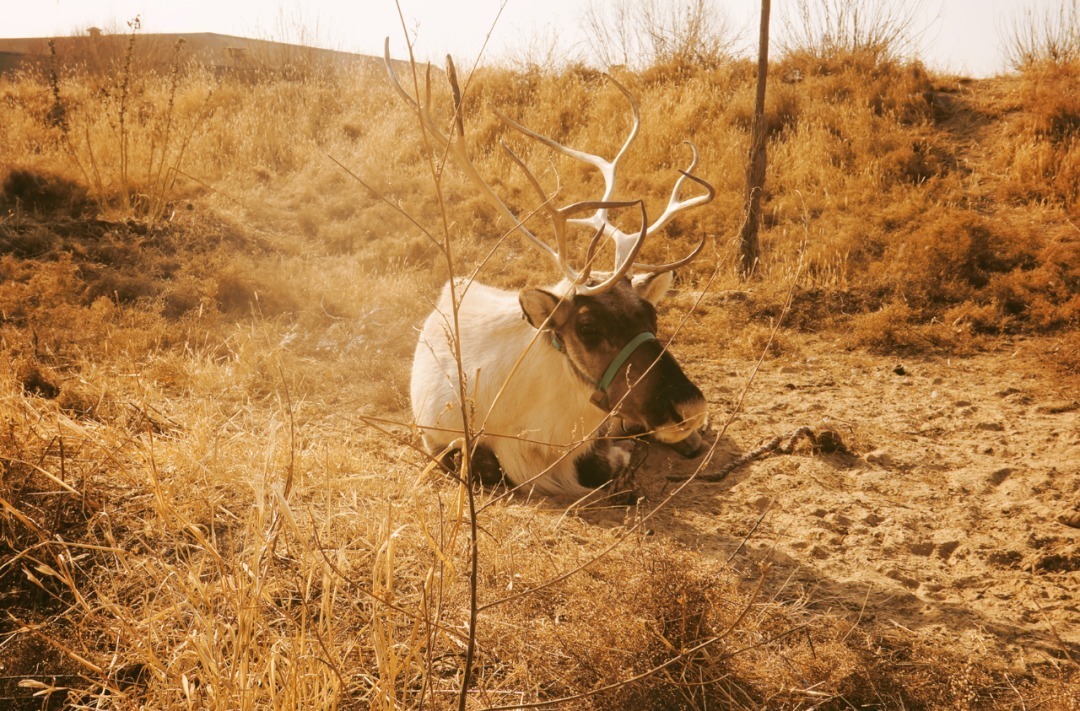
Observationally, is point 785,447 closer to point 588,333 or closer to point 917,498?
point 917,498

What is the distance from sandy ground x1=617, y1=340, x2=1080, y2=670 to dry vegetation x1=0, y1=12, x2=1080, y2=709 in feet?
0.45

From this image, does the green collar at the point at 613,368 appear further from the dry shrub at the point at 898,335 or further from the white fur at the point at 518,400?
the dry shrub at the point at 898,335

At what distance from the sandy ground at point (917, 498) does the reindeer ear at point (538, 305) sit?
1.03 m

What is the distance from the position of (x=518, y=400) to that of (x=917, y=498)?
2.02 meters

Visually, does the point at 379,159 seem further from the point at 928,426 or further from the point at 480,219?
the point at 928,426

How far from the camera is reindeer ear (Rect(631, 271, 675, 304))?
4.06 meters

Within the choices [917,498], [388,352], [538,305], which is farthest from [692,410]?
[388,352]

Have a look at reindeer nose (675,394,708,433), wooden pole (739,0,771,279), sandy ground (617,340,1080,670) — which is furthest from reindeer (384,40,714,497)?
wooden pole (739,0,771,279)

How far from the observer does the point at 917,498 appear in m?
3.88

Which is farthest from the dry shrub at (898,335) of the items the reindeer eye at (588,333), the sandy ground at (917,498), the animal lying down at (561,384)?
the reindeer eye at (588,333)

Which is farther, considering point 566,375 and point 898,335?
point 898,335

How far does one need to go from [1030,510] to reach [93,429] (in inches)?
169

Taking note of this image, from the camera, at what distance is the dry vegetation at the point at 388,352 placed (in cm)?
244

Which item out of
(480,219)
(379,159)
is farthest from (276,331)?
(379,159)
